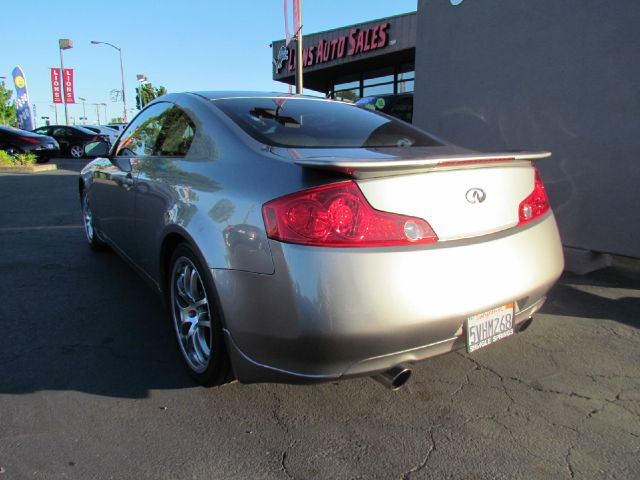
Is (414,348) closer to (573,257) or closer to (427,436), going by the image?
(427,436)

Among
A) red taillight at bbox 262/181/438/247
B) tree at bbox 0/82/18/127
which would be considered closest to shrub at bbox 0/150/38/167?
red taillight at bbox 262/181/438/247

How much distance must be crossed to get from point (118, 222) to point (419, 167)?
2640 mm

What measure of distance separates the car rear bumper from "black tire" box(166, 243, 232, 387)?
16 cm

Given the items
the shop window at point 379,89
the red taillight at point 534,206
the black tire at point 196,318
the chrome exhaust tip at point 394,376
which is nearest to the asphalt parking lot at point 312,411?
the black tire at point 196,318

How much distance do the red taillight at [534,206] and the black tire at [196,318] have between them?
59.6 inches

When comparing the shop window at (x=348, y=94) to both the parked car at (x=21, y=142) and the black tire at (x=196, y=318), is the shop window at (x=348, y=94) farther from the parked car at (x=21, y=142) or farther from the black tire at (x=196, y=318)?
the black tire at (x=196, y=318)

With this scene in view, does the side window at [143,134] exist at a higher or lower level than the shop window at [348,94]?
lower

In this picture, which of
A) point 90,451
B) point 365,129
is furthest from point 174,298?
point 365,129

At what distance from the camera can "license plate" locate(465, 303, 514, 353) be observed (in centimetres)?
212

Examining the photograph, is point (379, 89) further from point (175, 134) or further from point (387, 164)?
point (387, 164)

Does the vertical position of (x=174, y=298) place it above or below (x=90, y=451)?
above

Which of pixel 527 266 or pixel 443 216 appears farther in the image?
pixel 527 266

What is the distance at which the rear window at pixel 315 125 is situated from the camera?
8.46 ft

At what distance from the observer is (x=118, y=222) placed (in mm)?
3805
